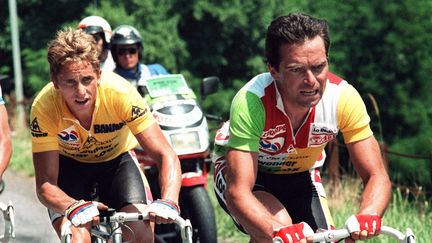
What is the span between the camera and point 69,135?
18.5 feet

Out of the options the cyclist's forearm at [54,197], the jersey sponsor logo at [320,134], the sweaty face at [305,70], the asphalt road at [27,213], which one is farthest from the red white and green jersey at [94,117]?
the asphalt road at [27,213]

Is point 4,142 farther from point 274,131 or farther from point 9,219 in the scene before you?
point 274,131

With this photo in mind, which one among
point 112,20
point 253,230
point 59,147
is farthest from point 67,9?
point 253,230

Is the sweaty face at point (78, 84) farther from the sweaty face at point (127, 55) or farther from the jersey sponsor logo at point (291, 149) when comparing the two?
Answer: the sweaty face at point (127, 55)

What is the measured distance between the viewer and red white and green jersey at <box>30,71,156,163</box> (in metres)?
5.48

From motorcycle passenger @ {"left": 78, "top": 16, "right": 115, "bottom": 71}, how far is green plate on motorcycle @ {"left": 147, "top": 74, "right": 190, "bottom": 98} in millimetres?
957

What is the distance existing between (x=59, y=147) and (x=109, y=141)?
1.02 feet

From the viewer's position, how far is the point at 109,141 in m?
5.84

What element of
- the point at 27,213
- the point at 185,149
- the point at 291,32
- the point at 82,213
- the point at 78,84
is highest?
the point at 291,32

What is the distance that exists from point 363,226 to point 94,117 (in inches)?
78.4

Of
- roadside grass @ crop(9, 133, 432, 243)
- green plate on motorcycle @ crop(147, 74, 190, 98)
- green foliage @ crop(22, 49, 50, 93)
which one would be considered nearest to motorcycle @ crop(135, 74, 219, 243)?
green plate on motorcycle @ crop(147, 74, 190, 98)

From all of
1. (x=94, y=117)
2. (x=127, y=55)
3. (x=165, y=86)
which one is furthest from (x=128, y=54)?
(x=94, y=117)

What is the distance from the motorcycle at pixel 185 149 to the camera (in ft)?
23.5

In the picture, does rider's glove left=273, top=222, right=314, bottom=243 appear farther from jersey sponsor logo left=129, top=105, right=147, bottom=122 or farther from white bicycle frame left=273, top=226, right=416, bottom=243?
jersey sponsor logo left=129, top=105, right=147, bottom=122
